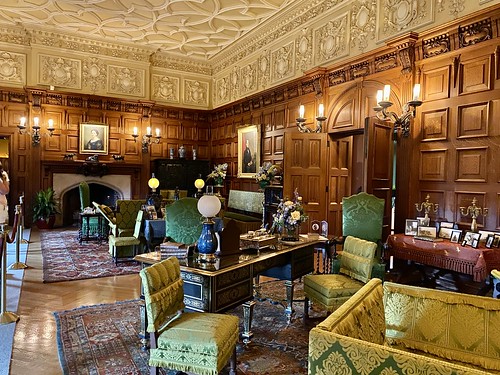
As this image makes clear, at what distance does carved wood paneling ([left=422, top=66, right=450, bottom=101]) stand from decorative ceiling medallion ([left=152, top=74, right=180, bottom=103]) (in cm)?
842

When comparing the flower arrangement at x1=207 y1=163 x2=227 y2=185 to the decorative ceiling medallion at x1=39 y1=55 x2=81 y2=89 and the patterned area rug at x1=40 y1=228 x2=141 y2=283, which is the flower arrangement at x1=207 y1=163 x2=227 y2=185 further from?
the decorative ceiling medallion at x1=39 y1=55 x2=81 y2=89

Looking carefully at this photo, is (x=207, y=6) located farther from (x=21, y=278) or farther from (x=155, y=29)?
(x=21, y=278)

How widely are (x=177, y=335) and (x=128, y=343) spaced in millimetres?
1191

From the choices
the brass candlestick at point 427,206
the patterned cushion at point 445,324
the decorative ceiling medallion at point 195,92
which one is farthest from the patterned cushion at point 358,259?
the decorative ceiling medallion at point 195,92

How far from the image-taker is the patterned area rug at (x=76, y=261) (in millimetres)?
5473

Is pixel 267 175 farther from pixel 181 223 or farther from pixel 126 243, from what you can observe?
pixel 126 243

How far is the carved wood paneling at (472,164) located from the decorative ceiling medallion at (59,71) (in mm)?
10038

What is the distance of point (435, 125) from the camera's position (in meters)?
5.06

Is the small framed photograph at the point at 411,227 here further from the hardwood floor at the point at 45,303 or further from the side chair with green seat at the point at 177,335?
the hardwood floor at the point at 45,303

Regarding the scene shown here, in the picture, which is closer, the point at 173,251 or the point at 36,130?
the point at 173,251

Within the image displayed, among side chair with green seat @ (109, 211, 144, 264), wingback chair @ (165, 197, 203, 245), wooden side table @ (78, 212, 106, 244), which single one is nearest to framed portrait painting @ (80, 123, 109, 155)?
wooden side table @ (78, 212, 106, 244)

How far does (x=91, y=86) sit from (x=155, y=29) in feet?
8.99

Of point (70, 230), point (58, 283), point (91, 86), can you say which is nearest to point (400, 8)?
point (58, 283)

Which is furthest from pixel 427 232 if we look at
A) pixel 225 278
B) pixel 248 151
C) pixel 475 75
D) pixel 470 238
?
pixel 248 151
